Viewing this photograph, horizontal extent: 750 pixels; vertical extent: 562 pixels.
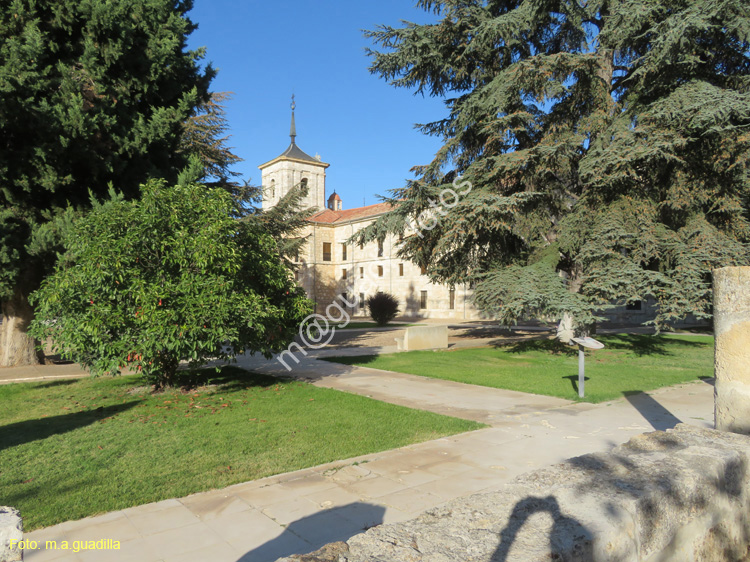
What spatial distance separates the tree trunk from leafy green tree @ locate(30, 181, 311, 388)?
5.67 meters

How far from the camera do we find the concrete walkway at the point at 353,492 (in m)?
3.53

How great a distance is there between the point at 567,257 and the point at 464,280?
3497mm

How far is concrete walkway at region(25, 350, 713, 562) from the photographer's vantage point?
3525mm

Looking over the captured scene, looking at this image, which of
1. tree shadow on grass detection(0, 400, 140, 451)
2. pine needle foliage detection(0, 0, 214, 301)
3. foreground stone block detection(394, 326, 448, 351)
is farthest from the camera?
foreground stone block detection(394, 326, 448, 351)

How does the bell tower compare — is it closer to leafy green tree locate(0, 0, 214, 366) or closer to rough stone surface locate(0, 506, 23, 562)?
leafy green tree locate(0, 0, 214, 366)

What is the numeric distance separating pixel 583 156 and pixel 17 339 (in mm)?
16686

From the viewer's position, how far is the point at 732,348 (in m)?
4.44

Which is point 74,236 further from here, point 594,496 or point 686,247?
point 686,247

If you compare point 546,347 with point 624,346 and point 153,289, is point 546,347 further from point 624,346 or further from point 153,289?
point 153,289

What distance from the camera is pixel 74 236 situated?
8.49 meters

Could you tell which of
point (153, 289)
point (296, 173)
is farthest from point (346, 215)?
point (153, 289)

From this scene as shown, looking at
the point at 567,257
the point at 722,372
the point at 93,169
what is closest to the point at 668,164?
the point at 567,257

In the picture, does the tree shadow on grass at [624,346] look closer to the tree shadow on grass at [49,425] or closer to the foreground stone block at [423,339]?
the foreground stone block at [423,339]

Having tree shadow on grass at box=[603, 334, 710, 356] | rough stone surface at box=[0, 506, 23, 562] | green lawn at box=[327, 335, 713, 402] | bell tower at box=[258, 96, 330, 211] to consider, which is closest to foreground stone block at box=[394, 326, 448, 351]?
green lawn at box=[327, 335, 713, 402]
